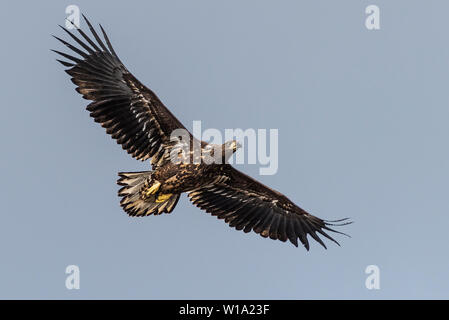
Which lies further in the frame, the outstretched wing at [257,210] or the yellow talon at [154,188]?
the outstretched wing at [257,210]

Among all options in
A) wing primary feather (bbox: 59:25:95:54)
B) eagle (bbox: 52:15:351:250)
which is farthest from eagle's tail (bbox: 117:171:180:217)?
wing primary feather (bbox: 59:25:95:54)

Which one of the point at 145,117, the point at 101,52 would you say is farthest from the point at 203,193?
the point at 101,52

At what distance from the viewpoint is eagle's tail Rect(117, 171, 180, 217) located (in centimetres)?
1910

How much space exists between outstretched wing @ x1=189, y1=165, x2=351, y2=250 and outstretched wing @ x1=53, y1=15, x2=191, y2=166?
1841 millimetres

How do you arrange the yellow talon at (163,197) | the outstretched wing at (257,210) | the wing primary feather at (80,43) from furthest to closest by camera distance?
the outstretched wing at (257,210), the yellow talon at (163,197), the wing primary feather at (80,43)

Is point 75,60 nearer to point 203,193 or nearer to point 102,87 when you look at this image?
point 102,87

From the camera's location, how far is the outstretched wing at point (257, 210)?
20234mm

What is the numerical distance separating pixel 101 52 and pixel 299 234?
19.0ft

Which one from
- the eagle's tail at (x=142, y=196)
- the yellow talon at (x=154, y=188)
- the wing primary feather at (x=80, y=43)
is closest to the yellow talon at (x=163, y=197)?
the eagle's tail at (x=142, y=196)

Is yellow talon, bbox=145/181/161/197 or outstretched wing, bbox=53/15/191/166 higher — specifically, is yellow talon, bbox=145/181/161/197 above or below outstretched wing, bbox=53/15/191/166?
below

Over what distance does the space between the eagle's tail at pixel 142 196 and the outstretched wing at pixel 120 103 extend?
1.38 ft

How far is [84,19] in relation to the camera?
17.8 meters

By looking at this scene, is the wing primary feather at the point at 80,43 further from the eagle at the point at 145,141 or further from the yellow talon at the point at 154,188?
the yellow talon at the point at 154,188

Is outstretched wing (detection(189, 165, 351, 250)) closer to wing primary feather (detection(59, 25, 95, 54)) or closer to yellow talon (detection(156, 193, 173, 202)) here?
yellow talon (detection(156, 193, 173, 202))
